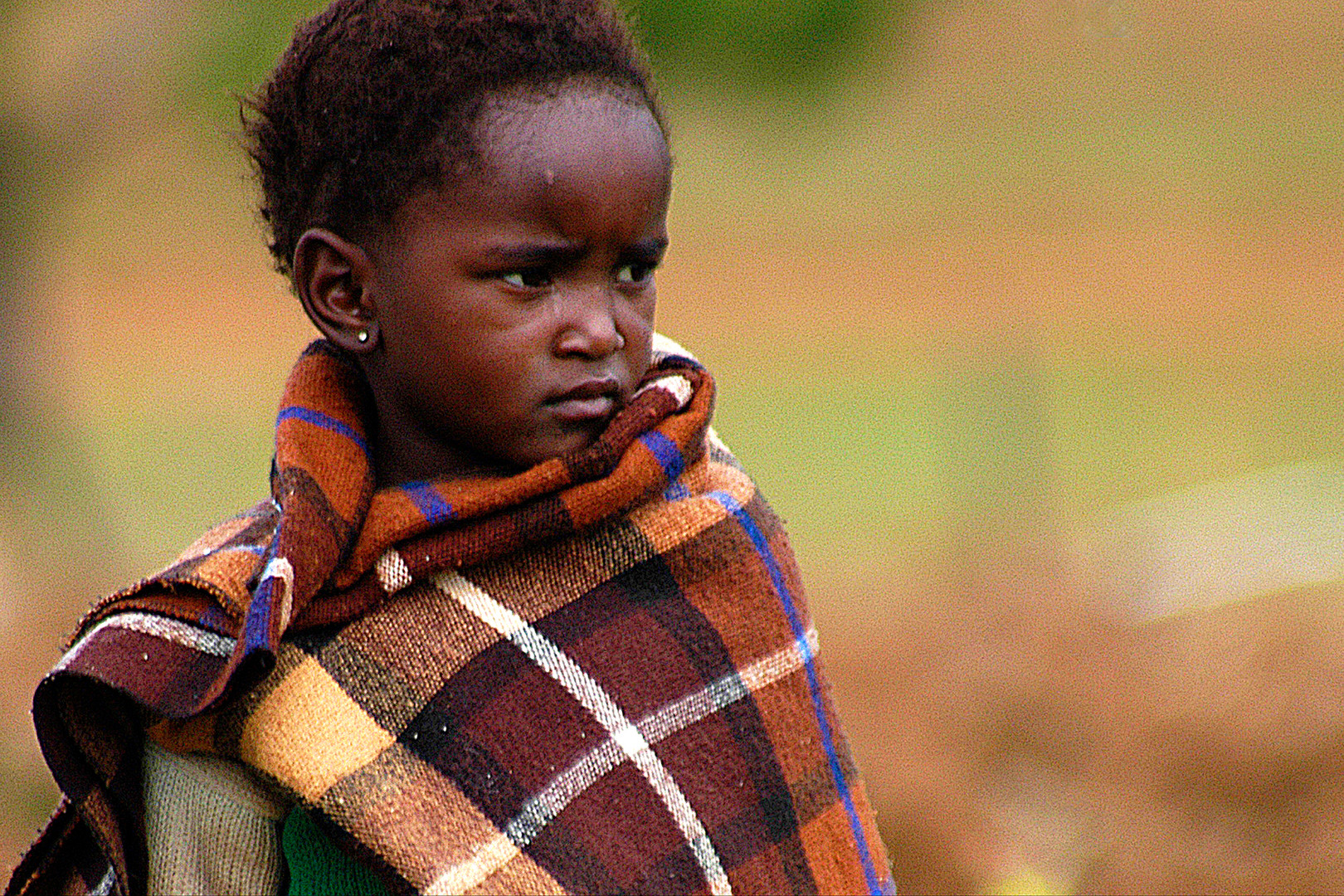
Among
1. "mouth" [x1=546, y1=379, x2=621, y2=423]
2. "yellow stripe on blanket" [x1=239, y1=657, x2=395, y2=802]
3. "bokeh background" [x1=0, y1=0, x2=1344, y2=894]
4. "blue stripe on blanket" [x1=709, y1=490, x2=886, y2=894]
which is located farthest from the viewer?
"bokeh background" [x1=0, y1=0, x2=1344, y2=894]

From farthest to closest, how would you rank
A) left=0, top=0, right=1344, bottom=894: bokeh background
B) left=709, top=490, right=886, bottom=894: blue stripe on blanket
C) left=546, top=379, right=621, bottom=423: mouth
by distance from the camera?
1. left=0, top=0, right=1344, bottom=894: bokeh background
2. left=709, top=490, right=886, bottom=894: blue stripe on blanket
3. left=546, top=379, right=621, bottom=423: mouth

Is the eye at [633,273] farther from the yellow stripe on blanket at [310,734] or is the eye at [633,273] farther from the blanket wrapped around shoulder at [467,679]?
the yellow stripe on blanket at [310,734]

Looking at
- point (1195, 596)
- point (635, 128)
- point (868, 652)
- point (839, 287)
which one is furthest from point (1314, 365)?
point (635, 128)

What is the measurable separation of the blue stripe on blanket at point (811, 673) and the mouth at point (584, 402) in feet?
0.58

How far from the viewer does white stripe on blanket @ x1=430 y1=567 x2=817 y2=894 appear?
1.33m

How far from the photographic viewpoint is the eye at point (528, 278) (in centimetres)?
139

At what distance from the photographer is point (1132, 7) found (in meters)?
5.65

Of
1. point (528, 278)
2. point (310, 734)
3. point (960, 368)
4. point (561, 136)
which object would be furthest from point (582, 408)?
point (960, 368)

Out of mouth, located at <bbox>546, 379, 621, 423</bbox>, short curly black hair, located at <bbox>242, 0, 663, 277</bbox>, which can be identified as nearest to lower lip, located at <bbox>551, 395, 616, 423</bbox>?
mouth, located at <bbox>546, 379, 621, 423</bbox>

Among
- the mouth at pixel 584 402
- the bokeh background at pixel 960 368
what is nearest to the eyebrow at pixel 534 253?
the mouth at pixel 584 402

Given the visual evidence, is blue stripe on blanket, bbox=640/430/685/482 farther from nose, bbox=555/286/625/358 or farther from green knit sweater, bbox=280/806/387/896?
green knit sweater, bbox=280/806/387/896

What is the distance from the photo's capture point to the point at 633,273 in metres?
1.49

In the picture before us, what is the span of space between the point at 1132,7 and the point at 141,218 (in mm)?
6994

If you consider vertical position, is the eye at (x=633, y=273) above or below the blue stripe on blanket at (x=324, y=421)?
above
